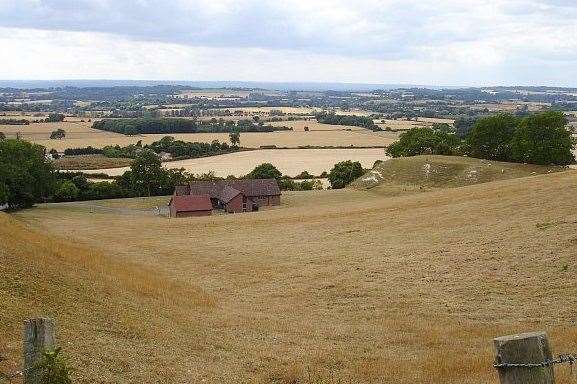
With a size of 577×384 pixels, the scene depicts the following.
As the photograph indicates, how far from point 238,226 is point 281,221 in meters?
4.36

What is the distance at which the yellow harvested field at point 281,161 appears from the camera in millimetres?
115312

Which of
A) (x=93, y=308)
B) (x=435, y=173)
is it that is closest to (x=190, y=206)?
(x=435, y=173)

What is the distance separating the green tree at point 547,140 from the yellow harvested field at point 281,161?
112 feet

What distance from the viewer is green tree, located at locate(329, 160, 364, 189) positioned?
327 ft

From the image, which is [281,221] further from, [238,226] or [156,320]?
[156,320]

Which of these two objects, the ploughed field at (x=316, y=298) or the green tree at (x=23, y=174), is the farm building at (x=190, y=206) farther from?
the ploughed field at (x=316, y=298)

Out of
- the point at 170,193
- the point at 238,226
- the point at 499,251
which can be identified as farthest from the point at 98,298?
the point at 170,193

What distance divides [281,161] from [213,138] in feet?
164

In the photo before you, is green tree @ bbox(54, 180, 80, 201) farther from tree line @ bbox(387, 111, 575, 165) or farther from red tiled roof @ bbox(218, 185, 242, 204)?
tree line @ bbox(387, 111, 575, 165)

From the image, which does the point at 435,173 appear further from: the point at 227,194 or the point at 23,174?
the point at 23,174

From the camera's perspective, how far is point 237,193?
83.2m

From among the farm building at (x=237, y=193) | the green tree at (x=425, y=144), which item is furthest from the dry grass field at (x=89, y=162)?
the green tree at (x=425, y=144)

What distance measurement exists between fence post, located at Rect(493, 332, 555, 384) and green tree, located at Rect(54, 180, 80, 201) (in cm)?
8872

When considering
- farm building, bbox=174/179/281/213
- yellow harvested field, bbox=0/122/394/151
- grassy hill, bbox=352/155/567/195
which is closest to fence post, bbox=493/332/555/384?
grassy hill, bbox=352/155/567/195
